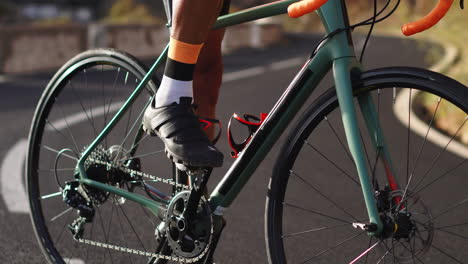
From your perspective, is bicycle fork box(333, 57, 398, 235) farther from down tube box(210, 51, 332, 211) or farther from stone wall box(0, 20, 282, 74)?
stone wall box(0, 20, 282, 74)

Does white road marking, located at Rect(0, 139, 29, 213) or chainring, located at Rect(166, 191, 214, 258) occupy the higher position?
white road marking, located at Rect(0, 139, 29, 213)

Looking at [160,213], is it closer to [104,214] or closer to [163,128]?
[163,128]

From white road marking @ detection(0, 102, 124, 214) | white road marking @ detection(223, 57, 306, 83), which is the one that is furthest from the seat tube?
white road marking @ detection(223, 57, 306, 83)

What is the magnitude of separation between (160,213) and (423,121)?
18.6 ft

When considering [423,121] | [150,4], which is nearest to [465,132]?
[423,121]

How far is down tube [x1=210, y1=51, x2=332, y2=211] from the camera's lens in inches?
97.7

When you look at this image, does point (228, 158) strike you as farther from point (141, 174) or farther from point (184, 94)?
point (184, 94)

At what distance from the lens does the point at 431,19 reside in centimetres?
222

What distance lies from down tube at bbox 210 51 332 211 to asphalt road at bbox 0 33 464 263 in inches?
4.3

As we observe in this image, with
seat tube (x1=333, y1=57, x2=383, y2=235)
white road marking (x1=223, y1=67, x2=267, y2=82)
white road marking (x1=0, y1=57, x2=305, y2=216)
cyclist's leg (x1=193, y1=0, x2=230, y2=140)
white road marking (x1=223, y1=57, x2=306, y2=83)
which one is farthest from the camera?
white road marking (x1=223, y1=57, x2=306, y2=83)

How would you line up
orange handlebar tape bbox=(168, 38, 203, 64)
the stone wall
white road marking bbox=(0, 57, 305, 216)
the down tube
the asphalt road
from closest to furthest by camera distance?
the down tube < orange handlebar tape bbox=(168, 38, 203, 64) < the asphalt road < white road marking bbox=(0, 57, 305, 216) < the stone wall

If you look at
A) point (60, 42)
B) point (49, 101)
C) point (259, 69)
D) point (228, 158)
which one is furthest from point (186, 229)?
point (60, 42)

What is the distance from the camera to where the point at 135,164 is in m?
3.23

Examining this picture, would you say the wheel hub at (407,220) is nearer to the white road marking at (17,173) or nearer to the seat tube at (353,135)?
the seat tube at (353,135)
